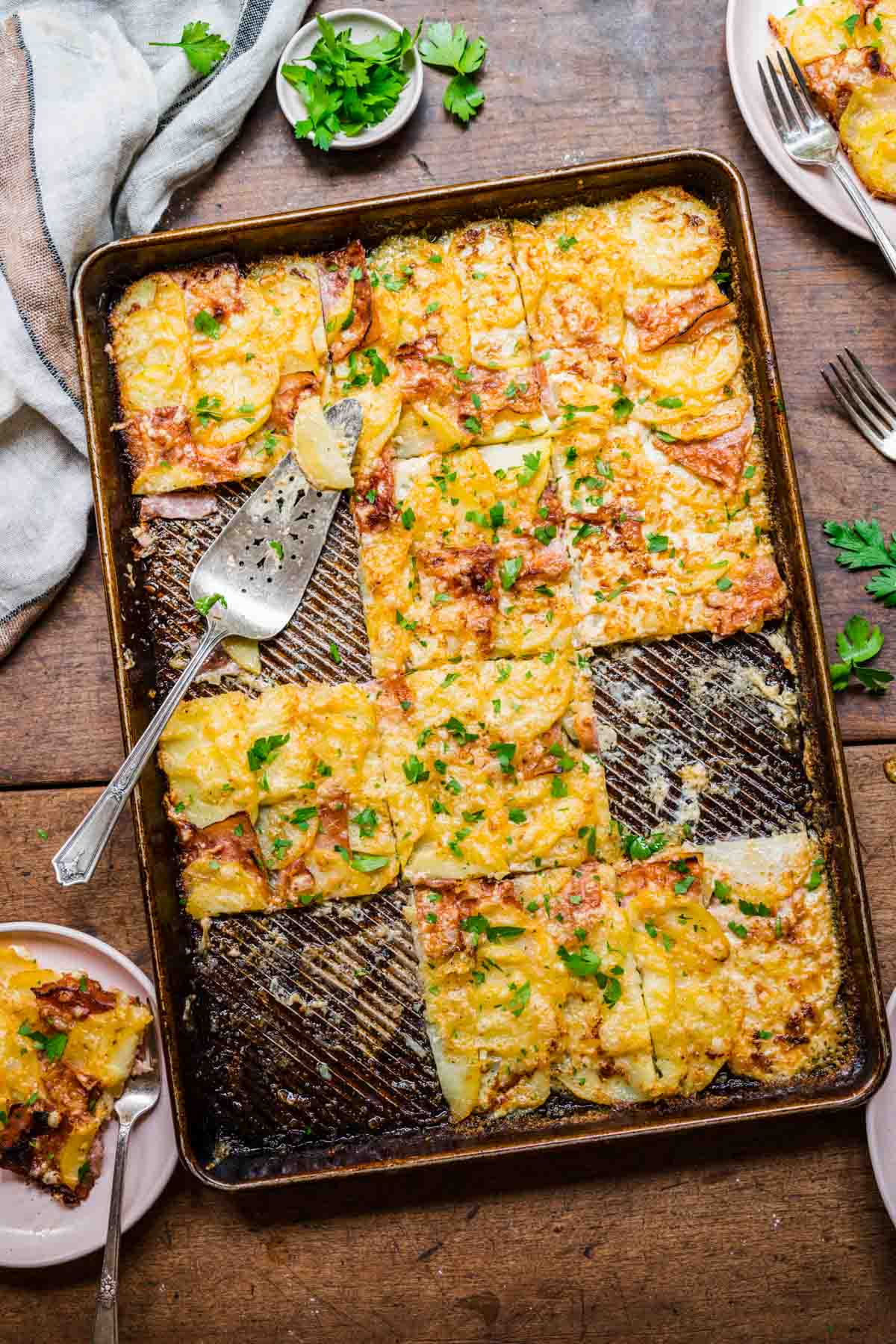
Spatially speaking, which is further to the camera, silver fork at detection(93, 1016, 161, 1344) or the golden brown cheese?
the golden brown cheese

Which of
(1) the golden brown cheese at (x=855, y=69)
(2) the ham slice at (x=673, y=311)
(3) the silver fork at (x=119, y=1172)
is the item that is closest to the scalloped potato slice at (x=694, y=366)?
(2) the ham slice at (x=673, y=311)

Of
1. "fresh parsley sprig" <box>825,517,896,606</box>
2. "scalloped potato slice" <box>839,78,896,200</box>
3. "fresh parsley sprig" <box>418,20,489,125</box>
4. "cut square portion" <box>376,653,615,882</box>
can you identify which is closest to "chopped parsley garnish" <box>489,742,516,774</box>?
"cut square portion" <box>376,653,615,882</box>

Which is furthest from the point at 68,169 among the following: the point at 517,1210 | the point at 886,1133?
the point at 886,1133

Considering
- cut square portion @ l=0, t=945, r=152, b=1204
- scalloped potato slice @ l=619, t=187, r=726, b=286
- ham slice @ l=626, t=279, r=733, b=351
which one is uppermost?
scalloped potato slice @ l=619, t=187, r=726, b=286

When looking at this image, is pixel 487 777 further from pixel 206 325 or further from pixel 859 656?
pixel 206 325

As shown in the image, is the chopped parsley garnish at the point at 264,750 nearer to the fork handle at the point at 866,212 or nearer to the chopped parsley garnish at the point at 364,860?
the chopped parsley garnish at the point at 364,860

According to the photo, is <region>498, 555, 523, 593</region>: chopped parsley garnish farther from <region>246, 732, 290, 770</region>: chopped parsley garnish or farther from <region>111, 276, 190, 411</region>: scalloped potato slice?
<region>111, 276, 190, 411</region>: scalloped potato slice
